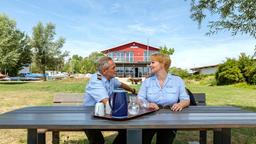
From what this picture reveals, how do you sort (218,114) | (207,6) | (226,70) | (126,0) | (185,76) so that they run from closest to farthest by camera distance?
(218,114) → (207,6) → (126,0) → (226,70) → (185,76)

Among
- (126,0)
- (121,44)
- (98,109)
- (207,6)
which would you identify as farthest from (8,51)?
(98,109)

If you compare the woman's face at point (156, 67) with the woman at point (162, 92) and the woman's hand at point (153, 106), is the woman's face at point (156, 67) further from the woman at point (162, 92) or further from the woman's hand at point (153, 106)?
the woman's hand at point (153, 106)

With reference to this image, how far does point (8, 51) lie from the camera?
39.8m

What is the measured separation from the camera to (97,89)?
4.34m

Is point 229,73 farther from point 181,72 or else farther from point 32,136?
point 32,136

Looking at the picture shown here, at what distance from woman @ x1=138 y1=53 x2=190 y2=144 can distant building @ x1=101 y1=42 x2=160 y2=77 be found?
5998 centimetres

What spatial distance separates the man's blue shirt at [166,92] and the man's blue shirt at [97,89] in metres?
0.44

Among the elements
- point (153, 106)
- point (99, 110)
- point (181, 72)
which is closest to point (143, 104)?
point (153, 106)

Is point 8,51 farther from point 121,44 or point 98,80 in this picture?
point 98,80

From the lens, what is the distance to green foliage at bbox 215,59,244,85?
3127 centimetres

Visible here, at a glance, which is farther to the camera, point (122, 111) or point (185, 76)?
point (185, 76)

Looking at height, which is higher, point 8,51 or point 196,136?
point 8,51

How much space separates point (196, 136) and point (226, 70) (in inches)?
1049

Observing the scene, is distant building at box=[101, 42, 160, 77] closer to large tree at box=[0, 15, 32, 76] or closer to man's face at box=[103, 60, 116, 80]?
large tree at box=[0, 15, 32, 76]
